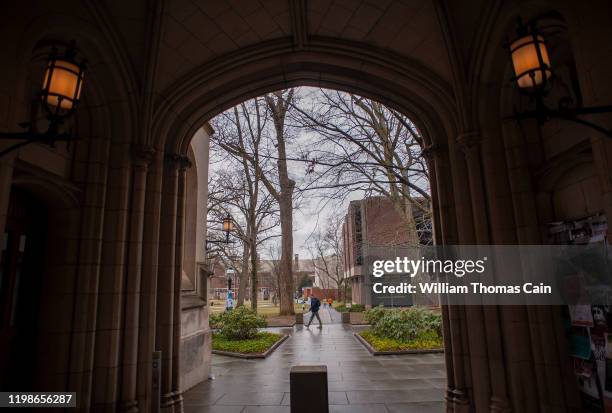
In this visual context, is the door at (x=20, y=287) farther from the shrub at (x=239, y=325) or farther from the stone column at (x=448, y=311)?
the shrub at (x=239, y=325)

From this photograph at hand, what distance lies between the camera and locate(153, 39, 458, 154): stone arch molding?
5.90 meters

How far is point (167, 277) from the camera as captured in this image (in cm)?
572

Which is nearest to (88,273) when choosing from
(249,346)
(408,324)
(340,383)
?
(340,383)

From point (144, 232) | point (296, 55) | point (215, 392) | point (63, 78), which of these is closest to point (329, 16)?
point (296, 55)

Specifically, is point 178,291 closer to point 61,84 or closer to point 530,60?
point 61,84

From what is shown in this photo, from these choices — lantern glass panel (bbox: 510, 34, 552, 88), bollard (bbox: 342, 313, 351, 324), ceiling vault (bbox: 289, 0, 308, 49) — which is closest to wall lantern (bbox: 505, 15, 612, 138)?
lantern glass panel (bbox: 510, 34, 552, 88)

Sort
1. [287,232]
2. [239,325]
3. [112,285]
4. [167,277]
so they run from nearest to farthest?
[112,285] → [167,277] → [239,325] → [287,232]

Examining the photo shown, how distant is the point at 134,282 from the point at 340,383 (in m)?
4.66

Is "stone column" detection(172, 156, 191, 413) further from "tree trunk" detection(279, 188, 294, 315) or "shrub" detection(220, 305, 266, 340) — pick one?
"tree trunk" detection(279, 188, 294, 315)

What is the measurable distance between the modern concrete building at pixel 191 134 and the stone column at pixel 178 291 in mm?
25

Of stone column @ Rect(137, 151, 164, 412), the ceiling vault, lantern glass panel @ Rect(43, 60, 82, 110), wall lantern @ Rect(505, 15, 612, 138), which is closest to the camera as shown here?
wall lantern @ Rect(505, 15, 612, 138)

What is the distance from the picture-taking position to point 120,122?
538 cm

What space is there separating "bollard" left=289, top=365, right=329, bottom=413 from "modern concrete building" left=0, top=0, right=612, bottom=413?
73.9 inches

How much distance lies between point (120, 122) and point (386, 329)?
10.6 metres
